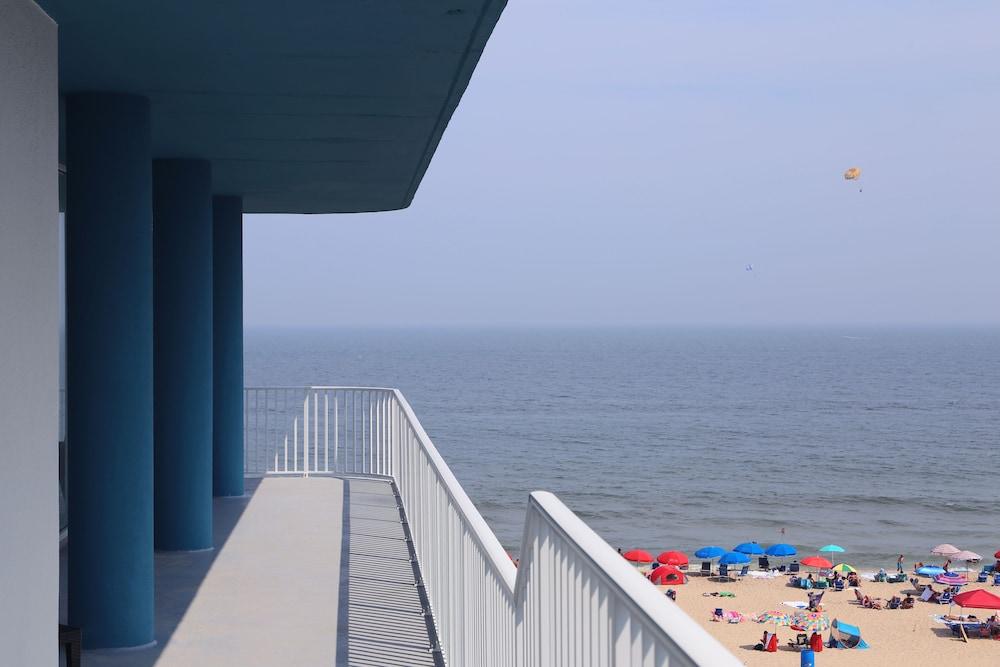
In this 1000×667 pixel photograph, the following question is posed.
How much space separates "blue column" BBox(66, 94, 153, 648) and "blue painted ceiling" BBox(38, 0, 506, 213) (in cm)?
31

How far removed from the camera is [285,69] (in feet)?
16.4

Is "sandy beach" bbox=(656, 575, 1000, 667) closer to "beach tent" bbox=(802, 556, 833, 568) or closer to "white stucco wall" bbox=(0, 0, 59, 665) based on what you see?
"beach tent" bbox=(802, 556, 833, 568)

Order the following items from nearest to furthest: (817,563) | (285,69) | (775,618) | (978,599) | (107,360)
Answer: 1. (285,69)
2. (107,360)
3. (978,599)
4. (775,618)
5. (817,563)

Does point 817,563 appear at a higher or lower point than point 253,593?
lower

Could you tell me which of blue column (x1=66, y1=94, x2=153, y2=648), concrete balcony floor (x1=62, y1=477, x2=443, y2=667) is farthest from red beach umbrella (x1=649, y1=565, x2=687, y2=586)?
blue column (x1=66, y1=94, x2=153, y2=648)

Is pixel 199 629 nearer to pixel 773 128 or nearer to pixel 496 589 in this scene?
pixel 496 589

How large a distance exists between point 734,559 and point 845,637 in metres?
5.84

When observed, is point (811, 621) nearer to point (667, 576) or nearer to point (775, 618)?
Result: point (775, 618)

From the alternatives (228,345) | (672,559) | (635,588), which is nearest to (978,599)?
(672,559)

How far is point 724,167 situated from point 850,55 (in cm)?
1606

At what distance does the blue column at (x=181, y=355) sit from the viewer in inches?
312

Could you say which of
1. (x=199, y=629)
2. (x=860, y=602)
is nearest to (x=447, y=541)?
(x=199, y=629)

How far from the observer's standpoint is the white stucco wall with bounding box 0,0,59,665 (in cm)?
291

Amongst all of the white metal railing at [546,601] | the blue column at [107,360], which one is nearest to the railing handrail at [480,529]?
the white metal railing at [546,601]
